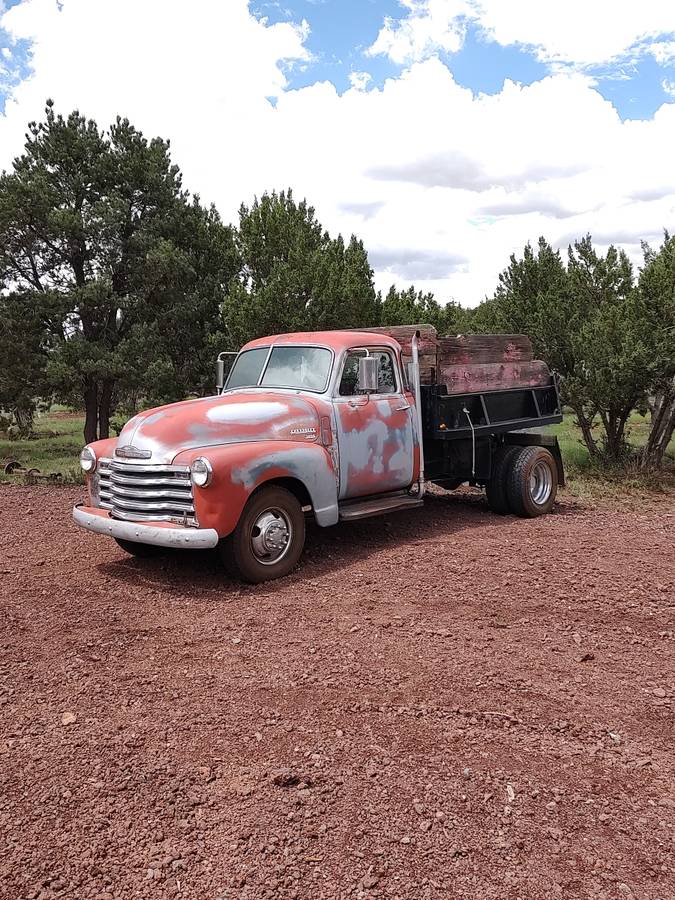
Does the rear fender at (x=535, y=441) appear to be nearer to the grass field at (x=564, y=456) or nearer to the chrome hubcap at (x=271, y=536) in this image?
the grass field at (x=564, y=456)

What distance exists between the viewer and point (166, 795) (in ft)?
10.2

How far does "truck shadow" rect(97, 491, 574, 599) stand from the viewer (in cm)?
600

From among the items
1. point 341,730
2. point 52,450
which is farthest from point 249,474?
point 52,450

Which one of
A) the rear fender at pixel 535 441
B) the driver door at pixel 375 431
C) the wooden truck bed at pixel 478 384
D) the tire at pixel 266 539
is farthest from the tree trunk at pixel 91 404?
the tire at pixel 266 539

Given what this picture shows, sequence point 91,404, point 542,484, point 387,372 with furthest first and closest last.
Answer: point 91,404, point 542,484, point 387,372

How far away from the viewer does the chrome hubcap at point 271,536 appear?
234 inches

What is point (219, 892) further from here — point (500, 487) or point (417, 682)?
point (500, 487)

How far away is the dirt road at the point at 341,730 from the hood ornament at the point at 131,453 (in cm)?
103

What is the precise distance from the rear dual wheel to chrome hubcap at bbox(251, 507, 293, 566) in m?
3.32

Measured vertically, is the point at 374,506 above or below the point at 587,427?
below

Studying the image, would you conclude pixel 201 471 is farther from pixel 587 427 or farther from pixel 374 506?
pixel 587 427

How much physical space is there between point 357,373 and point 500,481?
8.55ft

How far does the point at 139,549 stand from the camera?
22.2ft

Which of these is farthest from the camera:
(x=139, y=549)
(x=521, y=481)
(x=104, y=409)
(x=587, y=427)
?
(x=104, y=409)
